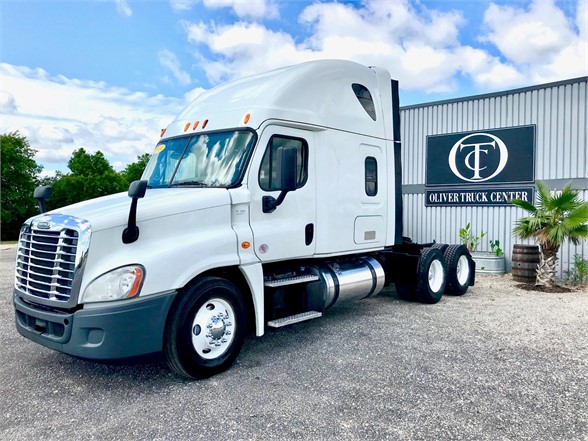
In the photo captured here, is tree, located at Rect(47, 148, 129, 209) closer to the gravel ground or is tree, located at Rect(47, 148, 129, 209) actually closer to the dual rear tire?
the dual rear tire

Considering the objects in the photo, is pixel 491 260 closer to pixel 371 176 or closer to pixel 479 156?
pixel 479 156

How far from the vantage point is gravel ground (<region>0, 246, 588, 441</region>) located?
3549mm

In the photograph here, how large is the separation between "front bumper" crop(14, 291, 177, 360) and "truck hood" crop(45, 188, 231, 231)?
73cm

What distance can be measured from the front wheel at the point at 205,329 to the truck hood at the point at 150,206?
0.74 metres

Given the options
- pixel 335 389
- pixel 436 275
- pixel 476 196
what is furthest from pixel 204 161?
pixel 476 196

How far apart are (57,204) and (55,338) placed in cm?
5667

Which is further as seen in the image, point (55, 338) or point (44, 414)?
point (55, 338)

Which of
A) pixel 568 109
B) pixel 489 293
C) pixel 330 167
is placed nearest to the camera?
pixel 330 167

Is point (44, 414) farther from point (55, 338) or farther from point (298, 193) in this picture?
point (298, 193)

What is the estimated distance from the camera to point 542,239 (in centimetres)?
923

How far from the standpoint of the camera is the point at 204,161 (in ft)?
17.1

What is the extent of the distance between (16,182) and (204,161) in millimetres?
50542

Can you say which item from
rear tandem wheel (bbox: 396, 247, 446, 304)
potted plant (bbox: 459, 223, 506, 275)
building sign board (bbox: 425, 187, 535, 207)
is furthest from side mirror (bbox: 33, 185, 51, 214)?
building sign board (bbox: 425, 187, 535, 207)

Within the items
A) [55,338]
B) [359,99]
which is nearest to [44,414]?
[55,338]
